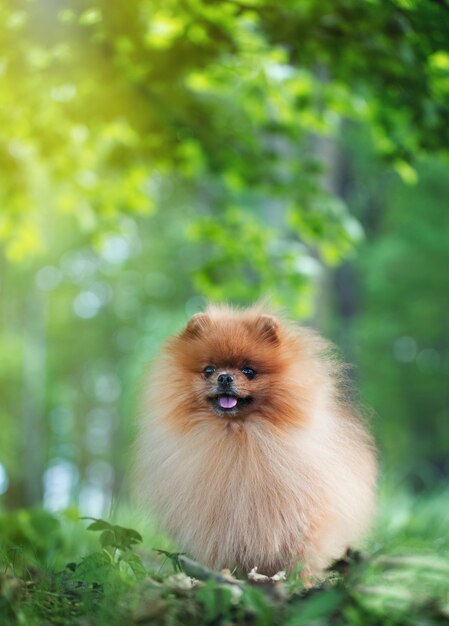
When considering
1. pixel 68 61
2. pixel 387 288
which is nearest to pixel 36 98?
pixel 68 61

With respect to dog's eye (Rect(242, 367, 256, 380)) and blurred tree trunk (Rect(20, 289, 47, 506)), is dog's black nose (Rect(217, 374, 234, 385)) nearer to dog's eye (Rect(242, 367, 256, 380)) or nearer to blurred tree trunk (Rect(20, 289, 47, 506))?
dog's eye (Rect(242, 367, 256, 380))

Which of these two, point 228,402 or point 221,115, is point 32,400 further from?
point 228,402

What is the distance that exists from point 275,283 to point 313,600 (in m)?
5.59

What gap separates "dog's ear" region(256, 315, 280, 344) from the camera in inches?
157

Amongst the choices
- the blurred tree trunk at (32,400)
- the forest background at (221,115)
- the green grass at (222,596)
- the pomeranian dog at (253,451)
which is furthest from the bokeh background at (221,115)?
the blurred tree trunk at (32,400)

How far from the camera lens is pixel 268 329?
400cm

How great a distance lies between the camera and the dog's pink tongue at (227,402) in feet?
12.6

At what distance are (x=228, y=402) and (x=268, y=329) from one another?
43 centimetres

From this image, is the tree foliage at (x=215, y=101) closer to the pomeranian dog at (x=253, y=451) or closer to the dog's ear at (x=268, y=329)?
the dog's ear at (x=268, y=329)

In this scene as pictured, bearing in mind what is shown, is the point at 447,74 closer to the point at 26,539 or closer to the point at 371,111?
the point at 371,111

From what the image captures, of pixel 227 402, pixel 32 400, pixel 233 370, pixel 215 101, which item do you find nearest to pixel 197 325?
pixel 233 370

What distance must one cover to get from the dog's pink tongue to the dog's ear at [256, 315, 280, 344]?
35 cm

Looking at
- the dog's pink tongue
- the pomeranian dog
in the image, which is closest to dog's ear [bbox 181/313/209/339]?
the pomeranian dog

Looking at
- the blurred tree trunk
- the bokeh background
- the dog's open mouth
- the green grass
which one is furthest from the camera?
the blurred tree trunk
